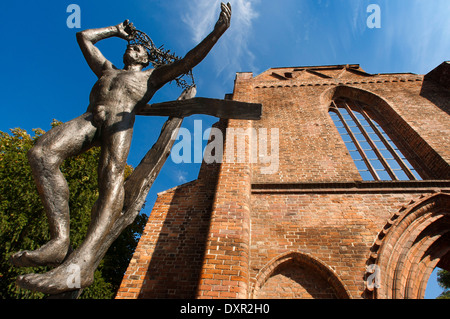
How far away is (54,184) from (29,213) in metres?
8.34

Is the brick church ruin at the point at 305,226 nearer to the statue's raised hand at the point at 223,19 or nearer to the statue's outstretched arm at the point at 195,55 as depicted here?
the statue's outstretched arm at the point at 195,55

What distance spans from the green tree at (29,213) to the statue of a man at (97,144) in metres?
7.28

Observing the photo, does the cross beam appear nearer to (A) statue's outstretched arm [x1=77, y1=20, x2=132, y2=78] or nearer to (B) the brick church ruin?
(A) statue's outstretched arm [x1=77, y1=20, x2=132, y2=78]

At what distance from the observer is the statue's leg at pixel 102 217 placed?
141 cm

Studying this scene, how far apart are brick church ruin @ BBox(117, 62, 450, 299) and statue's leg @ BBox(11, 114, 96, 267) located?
1.90 meters

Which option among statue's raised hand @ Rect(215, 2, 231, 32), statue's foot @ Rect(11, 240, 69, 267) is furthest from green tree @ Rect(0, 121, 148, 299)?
statue's raised hand @ Rect(215, 2, 231, 32)

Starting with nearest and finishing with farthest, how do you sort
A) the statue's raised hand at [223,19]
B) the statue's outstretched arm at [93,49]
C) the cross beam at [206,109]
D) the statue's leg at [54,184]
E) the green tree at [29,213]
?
the statue's leg at [54,184], the statue's raised hand at [223,19], the cross beam at [206,109], the statue's outstretched arm at [93,49], the green tree at [29,213]

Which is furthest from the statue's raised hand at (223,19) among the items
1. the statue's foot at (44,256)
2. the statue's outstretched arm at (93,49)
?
the statue's foot at (44,256)

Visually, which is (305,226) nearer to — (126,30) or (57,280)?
(57,280)

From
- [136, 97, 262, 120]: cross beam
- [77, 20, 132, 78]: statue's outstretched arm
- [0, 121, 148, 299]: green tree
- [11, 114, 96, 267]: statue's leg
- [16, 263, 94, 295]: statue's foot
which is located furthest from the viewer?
[0, 121, 148, 299]: green tree

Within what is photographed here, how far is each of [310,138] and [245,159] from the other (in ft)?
8.06

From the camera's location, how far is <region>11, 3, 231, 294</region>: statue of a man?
5.05 ft
